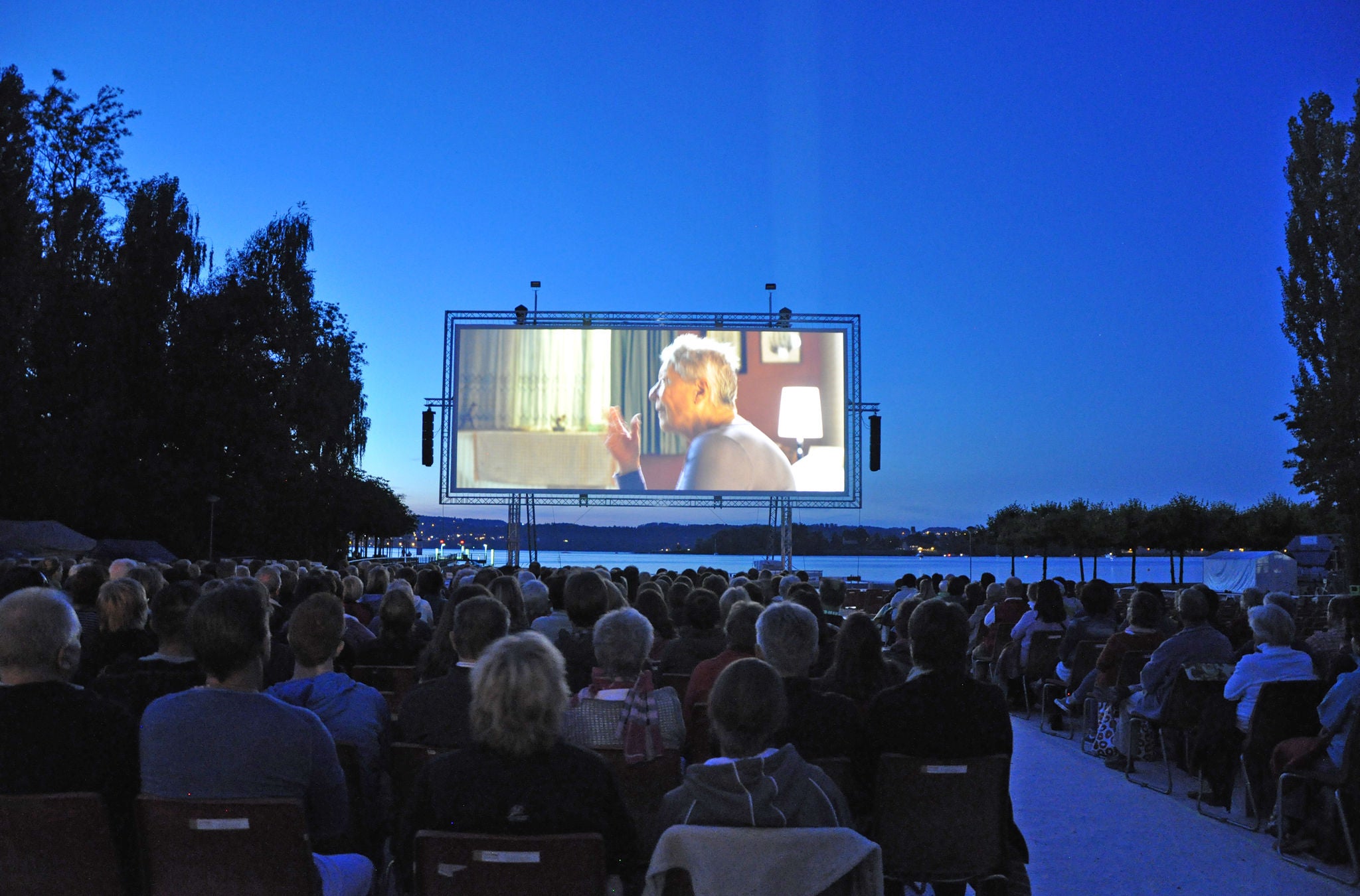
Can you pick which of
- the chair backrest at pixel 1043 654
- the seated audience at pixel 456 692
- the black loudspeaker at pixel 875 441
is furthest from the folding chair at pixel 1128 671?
the black loudspeaker at pixel 875 441

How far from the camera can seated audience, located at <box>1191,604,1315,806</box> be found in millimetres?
5266

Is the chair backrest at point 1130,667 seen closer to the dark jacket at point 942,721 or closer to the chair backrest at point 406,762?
the dark jacket at point 942,721

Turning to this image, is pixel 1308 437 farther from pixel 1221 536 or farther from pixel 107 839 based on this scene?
pixel 107 839

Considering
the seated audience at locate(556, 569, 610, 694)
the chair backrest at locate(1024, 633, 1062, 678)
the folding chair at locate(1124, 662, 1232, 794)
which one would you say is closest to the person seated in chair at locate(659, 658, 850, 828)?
the seated audience at locate(556, 569, 610, 694)

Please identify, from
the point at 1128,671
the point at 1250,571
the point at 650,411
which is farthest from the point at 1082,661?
the point at 1250,571

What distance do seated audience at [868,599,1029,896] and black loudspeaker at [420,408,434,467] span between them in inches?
580

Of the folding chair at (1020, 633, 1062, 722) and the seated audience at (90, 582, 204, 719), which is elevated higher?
the seated audience at (90, 582, 204, 719)

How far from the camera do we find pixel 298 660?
12.4 feet

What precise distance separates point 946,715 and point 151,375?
25448mm

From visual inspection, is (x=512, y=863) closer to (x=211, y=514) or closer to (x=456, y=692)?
(x=456, y=692)

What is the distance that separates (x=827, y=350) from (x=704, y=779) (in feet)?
50.8

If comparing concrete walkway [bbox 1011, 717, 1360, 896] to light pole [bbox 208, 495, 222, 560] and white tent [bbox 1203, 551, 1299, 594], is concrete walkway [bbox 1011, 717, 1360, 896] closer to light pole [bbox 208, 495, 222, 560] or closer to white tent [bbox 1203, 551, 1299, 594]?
white tent [bbox 1203, 551, 1299, 594]

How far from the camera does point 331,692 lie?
363cm

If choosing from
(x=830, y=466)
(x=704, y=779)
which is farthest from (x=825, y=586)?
(x=830, y=466)
